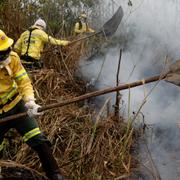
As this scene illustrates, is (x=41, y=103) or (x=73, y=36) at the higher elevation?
(x=73, y=36)

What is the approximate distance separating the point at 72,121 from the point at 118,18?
343 cm

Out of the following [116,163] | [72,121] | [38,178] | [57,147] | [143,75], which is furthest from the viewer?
[143,75]

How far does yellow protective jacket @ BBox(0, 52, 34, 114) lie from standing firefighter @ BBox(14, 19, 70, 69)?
123 inches

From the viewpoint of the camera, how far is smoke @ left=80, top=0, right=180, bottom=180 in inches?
256

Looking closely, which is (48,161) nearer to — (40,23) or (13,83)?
(13,83)

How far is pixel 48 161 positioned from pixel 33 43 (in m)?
3.67

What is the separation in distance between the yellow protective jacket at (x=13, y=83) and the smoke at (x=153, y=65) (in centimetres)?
197

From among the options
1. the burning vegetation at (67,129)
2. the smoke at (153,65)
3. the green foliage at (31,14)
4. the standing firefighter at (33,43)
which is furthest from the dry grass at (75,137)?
the green foliage at (31,14)

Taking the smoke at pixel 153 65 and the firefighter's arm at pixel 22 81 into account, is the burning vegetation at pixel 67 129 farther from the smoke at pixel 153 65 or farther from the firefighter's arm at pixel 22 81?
the firefighter's arm at pixel 22 81

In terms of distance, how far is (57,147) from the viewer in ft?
19.3

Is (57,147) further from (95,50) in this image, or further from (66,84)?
(95,50)

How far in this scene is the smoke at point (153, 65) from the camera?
6.50 m

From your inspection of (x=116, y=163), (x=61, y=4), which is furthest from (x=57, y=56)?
(x=116, y=163)

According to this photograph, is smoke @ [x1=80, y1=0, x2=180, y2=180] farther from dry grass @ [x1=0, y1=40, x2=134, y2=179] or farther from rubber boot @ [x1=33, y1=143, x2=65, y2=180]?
rubber boot @ [x1=33, y1=143, x2=65, y2=180]
